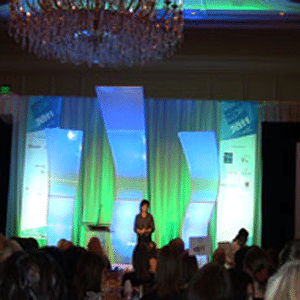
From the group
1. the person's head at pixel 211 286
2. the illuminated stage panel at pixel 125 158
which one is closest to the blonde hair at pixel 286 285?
the person's head at pixel 211 286

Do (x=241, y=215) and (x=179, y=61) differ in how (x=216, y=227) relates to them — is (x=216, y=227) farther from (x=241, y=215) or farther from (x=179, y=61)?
(x=179, y=61)

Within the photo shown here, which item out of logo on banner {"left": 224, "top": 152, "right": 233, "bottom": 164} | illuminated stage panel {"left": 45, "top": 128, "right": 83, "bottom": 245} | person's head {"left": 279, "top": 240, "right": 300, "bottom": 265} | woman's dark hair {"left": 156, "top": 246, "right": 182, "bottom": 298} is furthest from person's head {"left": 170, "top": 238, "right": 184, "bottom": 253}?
illuminated stage panel {"left": 45, "top": 128, "right": 83, "bottom": 245}

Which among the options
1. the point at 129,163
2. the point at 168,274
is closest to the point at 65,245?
the point at 168,274

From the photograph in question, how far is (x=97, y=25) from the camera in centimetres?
734

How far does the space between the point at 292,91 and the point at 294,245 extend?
7.74 metres

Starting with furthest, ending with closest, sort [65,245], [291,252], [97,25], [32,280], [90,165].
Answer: [90,165], [97,25], [65,245], [291,252], [32,280]

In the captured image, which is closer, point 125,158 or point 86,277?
point 86,277

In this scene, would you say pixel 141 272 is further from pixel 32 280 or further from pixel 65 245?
pixel 32 280

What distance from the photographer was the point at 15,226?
11969mm

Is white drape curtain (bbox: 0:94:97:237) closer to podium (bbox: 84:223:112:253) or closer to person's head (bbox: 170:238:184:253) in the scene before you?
podium (bbox: 84:223:112:253)

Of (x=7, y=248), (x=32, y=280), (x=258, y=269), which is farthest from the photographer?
(x=7, y=248)

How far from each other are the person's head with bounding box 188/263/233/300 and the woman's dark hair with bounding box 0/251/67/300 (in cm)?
43

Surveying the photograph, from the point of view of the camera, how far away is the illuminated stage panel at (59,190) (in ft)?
38.1

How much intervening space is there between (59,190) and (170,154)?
1788 millimetres
